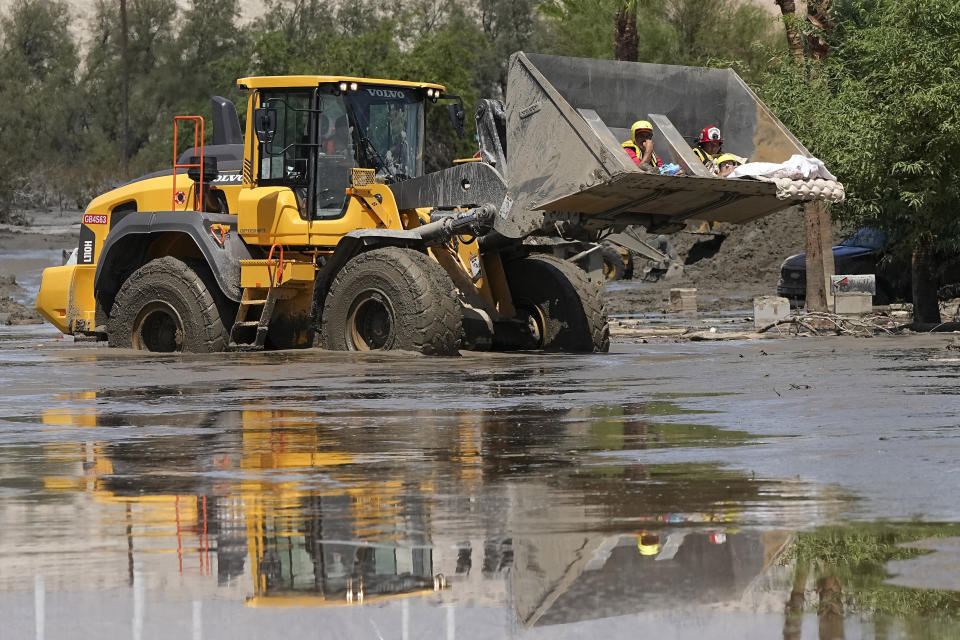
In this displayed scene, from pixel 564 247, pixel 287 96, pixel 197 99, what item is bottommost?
pixel 564 247

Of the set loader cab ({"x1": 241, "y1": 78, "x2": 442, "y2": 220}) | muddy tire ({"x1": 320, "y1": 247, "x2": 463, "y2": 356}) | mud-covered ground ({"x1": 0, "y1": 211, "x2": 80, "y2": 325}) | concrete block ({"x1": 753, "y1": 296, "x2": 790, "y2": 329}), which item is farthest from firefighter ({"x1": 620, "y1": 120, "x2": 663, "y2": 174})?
mud-covered ground ({"x1": 0, "y1": 211, "x2": 80, "y2": 325})

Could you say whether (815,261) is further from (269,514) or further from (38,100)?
(38,100)

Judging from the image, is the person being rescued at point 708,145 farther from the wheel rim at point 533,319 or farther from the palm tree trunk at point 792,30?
the palm tree trunk at point 792,30

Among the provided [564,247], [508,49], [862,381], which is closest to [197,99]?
[508,49]

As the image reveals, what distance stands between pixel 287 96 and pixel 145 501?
1214 cm

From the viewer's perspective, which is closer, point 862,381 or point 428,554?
point 428,554

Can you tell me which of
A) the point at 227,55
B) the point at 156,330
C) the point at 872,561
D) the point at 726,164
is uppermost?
the point at 227,55

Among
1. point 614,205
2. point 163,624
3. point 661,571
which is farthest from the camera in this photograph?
point 614,205

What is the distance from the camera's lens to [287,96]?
64.2ft

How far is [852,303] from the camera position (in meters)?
27.7

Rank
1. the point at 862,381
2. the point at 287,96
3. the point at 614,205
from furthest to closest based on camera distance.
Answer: the point at 287,96, the point at 614,205, the point at 862,381

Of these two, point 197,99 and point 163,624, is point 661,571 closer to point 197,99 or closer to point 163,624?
point 163,624

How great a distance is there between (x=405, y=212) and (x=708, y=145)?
3388mm

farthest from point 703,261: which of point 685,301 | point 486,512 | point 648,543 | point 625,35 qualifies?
point 648,543
